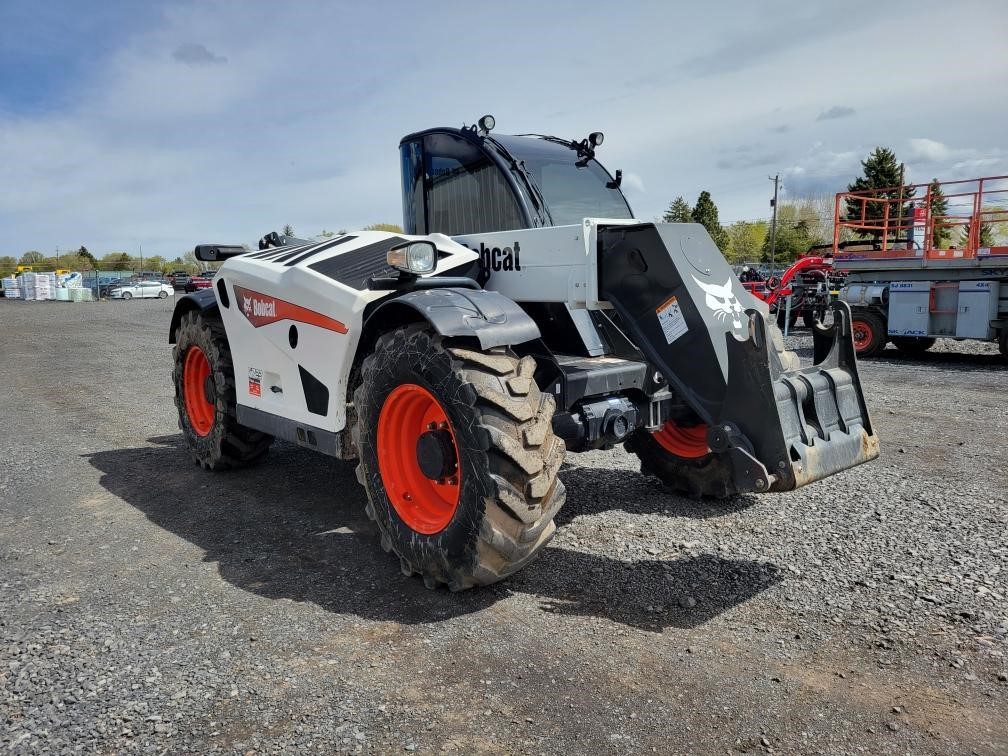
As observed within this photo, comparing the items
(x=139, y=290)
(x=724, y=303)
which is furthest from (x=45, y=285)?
(x=724, y=303)

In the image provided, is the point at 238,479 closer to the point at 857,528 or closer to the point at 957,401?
the point at 857,528

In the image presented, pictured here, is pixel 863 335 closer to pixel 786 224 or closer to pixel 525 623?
pixel 525 623

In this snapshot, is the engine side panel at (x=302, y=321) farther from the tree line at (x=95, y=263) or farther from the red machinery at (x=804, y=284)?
the tree line at (x=95, y=263)

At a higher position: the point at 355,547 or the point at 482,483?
the point at 482,483

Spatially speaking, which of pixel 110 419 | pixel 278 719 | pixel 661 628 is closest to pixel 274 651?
pixel 278 719

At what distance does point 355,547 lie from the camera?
4465mm

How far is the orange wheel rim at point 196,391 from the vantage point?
6.35 m

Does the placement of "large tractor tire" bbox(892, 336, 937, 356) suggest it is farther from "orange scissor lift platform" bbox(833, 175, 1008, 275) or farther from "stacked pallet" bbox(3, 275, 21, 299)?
"stacked pallet" bbox(3, 275, 21, 299)

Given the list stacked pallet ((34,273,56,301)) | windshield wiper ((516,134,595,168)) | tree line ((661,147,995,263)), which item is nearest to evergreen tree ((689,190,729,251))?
tree line ((661,147,995,263))

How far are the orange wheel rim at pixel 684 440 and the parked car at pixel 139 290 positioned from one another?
41.4 meters

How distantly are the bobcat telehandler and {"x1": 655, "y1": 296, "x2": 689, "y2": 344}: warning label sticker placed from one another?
0.6 inches

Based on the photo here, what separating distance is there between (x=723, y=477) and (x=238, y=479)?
143 inches

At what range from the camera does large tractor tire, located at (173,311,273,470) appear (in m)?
5.75

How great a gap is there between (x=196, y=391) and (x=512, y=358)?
152 inches
